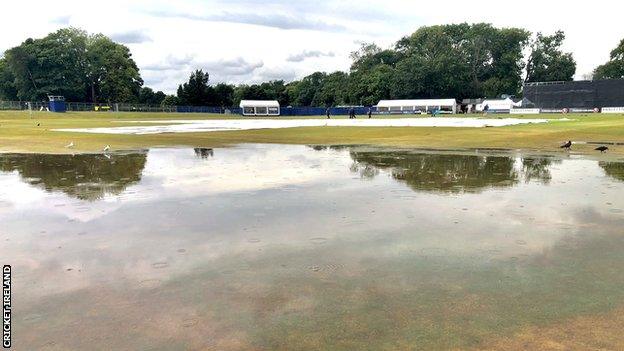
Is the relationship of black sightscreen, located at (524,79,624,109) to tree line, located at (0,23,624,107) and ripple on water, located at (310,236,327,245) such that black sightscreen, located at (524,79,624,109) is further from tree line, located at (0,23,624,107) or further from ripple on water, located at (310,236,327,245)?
ripple on water, located at (310,236,327,245)

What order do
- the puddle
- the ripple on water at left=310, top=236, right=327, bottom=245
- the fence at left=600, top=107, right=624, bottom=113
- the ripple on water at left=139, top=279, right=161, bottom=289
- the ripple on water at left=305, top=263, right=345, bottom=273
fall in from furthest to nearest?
the fence at left=600, top=107, right=624, bottom=113 < the puddle < the ripple on water at left=310, top=236, right=327, bottom=245 < the ripple on water at left=305, top=263, right=345, bottom=273 < the ripple on water at left=139, top=279, right=161, bottom=289

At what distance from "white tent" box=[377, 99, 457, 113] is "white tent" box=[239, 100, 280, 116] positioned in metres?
27.4

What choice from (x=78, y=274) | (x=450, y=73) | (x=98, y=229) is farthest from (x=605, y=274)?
(x=450, y=73)

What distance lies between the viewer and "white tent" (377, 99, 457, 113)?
121688 mm

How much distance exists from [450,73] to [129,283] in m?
141

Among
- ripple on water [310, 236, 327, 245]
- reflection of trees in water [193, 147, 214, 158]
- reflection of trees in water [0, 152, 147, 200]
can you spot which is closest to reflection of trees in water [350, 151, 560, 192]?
ripple on water [310, 236, 327, 245]

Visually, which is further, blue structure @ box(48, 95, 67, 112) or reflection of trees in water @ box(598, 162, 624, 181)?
blue structure @ box(48, 95, 67, 112)

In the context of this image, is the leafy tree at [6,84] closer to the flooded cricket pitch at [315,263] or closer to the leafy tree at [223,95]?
the leafy tree at [223,95]

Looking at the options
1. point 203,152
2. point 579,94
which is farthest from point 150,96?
point 203,152

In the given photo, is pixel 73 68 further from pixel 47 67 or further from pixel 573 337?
pixel 573 337

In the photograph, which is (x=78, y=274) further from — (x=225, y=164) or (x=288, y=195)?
(x=225, y=164)

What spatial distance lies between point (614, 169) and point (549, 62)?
472ft

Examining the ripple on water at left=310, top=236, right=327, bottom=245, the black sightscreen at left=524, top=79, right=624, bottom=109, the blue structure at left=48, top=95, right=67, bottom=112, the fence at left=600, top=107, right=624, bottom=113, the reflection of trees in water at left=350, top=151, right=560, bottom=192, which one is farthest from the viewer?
the black sightscreen at left=524, top=79, right=624, bottom=109

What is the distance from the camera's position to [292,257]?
7273 mm
